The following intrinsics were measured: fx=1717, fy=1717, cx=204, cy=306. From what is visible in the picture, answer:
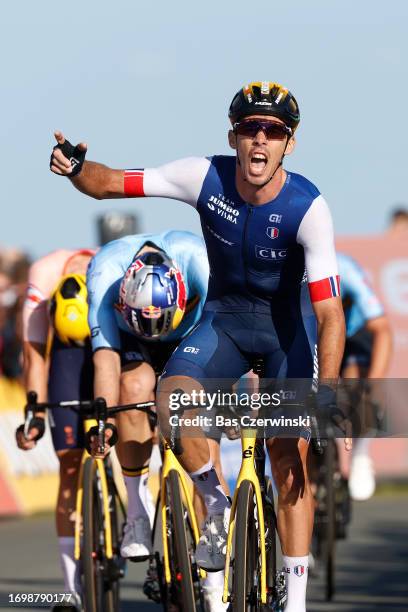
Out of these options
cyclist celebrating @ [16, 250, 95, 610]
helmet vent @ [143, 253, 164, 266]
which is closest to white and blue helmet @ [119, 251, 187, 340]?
helmet vent @ [143, 253, 164, 266]

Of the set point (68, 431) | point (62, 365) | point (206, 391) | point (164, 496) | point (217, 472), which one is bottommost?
point (164, 496)

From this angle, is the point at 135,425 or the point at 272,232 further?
the point at 135,425

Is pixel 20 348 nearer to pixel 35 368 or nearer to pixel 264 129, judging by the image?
pixel 35 368

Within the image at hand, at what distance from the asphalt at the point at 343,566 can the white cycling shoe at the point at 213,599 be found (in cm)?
177

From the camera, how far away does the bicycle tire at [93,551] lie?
8305 mm

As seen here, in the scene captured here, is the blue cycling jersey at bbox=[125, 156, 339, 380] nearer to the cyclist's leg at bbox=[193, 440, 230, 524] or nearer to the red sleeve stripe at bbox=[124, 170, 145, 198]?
the red sleeve stripe at bbox=[124, 170, 145, 198]

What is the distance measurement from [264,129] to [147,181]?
58 centimetres

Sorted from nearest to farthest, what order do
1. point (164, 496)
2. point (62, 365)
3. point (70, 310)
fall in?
point (164, 496), point (70, 310), point (62, 365)

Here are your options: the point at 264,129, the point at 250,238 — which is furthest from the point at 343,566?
the point at 264,129

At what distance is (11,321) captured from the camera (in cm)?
1662

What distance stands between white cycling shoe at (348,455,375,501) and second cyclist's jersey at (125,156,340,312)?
4410 mm

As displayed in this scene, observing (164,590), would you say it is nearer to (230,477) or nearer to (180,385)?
(180,385)

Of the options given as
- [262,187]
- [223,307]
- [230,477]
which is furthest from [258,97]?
[230,477]

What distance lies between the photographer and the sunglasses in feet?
23.7
